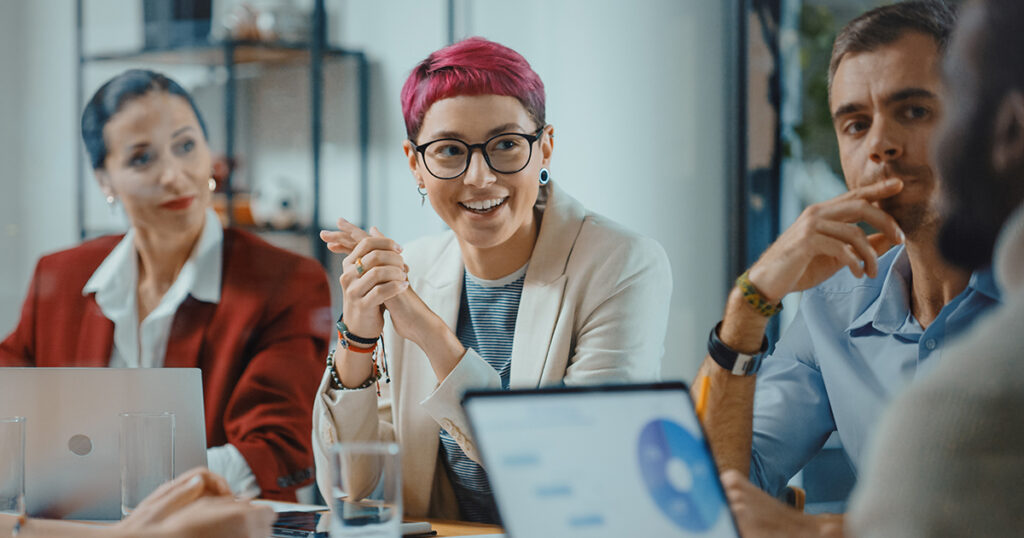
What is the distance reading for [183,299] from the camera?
2338 mm

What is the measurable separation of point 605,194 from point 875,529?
7.26 feet

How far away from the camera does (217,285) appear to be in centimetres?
235

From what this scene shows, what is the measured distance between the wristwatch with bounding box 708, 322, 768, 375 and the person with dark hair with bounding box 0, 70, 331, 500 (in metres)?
1.08

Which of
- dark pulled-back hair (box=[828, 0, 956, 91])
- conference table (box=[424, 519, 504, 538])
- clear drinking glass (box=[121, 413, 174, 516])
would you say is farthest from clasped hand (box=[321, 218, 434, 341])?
dark pulled-back hair (box=[828, 0, 956, 91])

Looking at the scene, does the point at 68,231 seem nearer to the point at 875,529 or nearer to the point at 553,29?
the point at 553,29

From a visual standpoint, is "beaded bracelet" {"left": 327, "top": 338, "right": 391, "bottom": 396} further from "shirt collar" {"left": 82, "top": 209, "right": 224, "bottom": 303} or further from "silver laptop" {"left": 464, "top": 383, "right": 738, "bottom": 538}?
"silver laptop" {"left": 464, "top": 383, "right": 738, "bottom": 538}

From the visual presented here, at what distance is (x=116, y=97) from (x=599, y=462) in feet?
6.83

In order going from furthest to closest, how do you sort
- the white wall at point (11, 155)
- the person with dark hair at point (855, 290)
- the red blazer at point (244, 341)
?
the white wall at point (11, 155) < the red blazer at point (244, 341) < the person with dark hair at point (855, 290)

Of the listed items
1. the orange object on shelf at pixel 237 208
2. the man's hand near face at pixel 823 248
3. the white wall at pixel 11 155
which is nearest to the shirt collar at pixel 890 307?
the man's hand near face at pixel 823 248

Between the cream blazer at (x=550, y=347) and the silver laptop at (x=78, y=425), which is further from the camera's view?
the cream blazer at (x=550, y=347)

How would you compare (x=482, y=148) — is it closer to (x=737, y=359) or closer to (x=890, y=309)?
(x=737, y=359)

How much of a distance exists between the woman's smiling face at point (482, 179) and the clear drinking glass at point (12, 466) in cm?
85

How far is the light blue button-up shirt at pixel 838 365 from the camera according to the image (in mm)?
1489

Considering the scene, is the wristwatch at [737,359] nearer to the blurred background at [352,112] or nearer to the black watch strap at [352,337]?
the black watch strap at [352,337]
